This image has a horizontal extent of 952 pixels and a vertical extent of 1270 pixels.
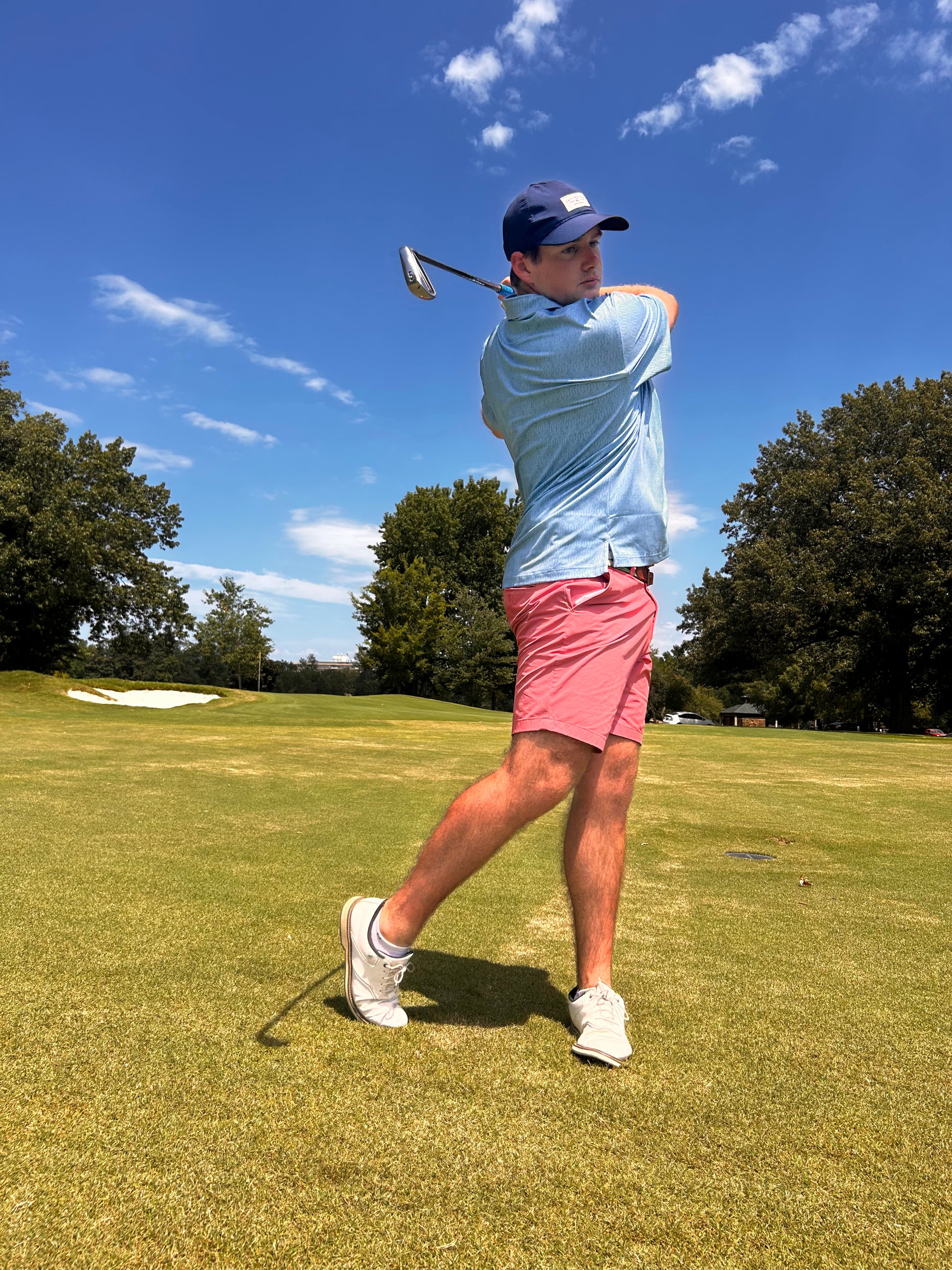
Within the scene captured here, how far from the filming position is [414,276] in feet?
9.53

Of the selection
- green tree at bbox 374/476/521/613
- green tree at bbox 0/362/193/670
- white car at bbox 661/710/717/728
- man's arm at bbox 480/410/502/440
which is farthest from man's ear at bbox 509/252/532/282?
white car at bbox 661/710/717/728

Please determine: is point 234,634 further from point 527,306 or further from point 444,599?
point 527,306

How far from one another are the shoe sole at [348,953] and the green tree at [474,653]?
138 feet

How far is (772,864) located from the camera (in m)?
4.37

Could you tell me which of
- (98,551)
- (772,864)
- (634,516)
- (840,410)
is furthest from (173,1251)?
(840,410)

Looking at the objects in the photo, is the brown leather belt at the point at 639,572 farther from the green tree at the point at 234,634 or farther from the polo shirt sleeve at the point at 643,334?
the green tree at the point at 234,634

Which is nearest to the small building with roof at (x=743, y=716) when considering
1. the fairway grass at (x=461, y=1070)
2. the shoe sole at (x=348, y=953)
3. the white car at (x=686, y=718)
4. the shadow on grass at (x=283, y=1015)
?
the white car at (x=686, y=718)

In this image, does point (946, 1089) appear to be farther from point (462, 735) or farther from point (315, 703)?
point (315, 703)

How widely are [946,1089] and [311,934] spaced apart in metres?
1.79

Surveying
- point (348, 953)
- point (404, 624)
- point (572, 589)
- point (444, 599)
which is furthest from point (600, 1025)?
point (444, 599)

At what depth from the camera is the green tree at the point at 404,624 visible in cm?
4497

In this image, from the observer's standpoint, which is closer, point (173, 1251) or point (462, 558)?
point (173, 1251)

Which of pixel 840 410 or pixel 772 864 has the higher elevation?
pixel 840 410

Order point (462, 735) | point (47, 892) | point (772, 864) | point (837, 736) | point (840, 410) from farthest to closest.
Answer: point (840, 410) < point (837, 736) < point (462, 735) < point (772, 864) < point (47, 892)
